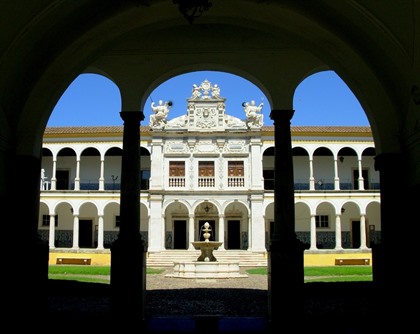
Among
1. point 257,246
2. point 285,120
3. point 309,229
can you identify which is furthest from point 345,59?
point 309,229

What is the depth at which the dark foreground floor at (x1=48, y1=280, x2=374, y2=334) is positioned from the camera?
266 inches

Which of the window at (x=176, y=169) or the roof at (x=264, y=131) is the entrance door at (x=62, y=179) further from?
the window at (x=176, y=169)

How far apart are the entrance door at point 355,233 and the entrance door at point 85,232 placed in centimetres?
1723

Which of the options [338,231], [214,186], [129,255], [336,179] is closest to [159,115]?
[214,186]

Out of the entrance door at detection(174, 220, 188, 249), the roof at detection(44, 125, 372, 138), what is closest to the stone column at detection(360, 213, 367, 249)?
the roof at detection(44, 125, 372, 138)

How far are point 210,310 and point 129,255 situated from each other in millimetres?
2608

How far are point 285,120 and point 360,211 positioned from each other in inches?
995

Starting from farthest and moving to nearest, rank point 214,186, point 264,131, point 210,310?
point 264,131
point 214,186
point 210,310

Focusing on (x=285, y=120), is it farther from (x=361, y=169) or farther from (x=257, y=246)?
(x=361, y=169)

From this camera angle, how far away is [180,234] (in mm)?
32750
